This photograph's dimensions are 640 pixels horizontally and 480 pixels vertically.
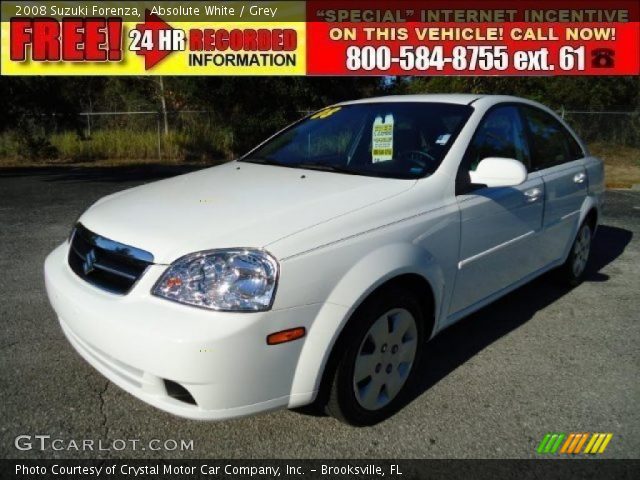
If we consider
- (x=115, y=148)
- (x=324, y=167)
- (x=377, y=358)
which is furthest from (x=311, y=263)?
(x=115, y=148)

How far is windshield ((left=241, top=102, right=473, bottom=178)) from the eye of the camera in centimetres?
293

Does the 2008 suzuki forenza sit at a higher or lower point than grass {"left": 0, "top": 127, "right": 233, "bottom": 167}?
lower

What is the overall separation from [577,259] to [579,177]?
2.49ft

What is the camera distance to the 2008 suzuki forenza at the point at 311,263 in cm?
200

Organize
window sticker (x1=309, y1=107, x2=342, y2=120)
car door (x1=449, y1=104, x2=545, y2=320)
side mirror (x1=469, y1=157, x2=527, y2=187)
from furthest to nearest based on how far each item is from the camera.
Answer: window sticker (x1=309, y1=107, x2=342, y2=120)
car door (x1=449, y1=104, x2=545, y2=320)
side mirror (x1=469, y1=157, x2=527, y2=187)

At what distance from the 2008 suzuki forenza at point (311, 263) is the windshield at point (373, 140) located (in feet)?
0.05

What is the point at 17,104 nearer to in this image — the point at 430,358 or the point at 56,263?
the point at 56,263

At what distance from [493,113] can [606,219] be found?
5109 mm

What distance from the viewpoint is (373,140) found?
10.7 feet

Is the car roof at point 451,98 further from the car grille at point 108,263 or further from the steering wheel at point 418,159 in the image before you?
the car grille at point 108,263

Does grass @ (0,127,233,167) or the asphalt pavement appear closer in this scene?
the asphalt pavement

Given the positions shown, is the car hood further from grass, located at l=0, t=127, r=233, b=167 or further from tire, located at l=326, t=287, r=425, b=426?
grass, located at l=0, t=127, r=233, b=167

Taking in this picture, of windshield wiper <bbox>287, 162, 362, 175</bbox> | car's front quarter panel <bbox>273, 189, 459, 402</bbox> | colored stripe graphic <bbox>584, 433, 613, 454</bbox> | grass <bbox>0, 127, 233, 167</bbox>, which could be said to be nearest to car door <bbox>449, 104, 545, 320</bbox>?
car's front quarter panel <bbox>273, 189, 459, 402</bbox>

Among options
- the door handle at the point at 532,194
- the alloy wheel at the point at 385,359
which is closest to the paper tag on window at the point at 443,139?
the door handle at the point at 532,194
